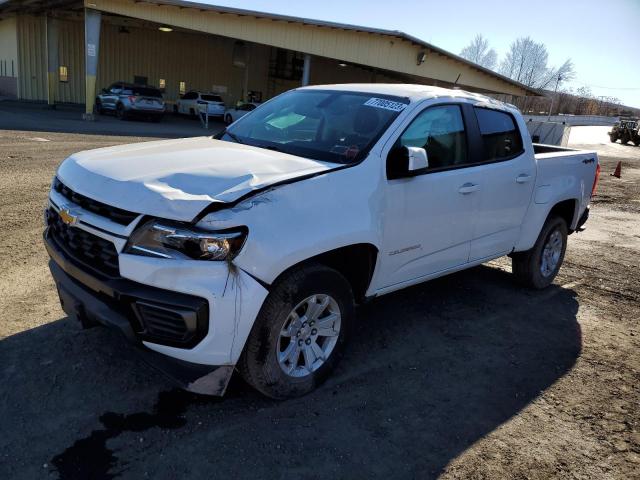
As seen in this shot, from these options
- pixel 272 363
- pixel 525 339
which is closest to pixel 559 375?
pixel 525 339

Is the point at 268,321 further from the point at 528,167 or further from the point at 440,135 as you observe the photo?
the point at 528,167

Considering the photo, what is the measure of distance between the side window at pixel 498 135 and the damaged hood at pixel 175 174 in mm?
1798

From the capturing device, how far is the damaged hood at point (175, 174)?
Answer: 105 inches

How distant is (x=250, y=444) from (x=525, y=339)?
2.66m

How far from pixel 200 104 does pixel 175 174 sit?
28.7 metres

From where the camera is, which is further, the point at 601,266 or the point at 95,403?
the point at 601,266

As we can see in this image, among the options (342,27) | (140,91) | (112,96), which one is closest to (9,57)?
(112,96)

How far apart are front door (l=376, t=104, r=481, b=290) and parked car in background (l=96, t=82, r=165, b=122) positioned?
23.2m

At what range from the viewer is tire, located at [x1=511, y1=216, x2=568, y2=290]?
536 cm

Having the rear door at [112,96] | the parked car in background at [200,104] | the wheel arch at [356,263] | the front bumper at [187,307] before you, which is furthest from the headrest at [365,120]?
the parked car in background at [200,104]

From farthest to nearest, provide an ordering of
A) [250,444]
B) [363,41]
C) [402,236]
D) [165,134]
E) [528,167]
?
[363,41] → [165,134] → [528,167] → [402,236] → [250,444]

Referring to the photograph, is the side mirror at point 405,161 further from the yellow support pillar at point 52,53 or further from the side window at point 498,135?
the yellow support pillar at point 52,53

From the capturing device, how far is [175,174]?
2.96 metres

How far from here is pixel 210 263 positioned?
261 cm
